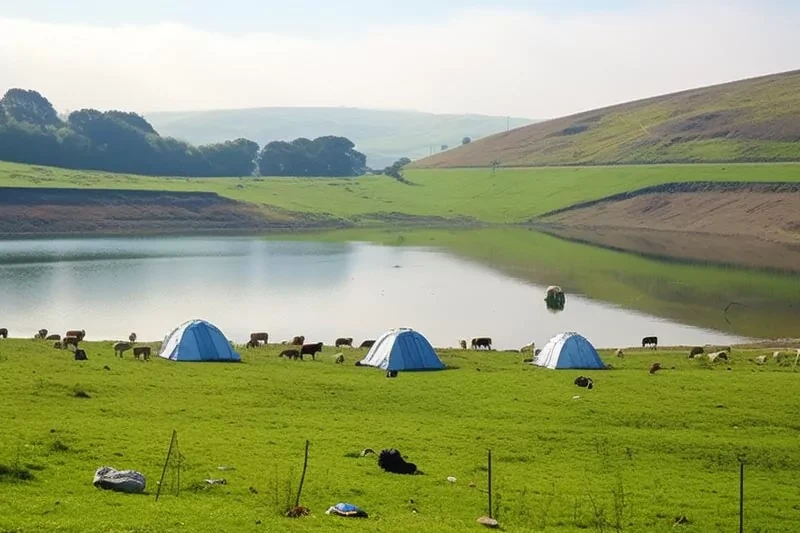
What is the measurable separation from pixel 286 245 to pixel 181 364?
78926 millimetres

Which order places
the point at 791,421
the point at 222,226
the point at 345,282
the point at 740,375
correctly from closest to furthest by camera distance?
1. the point at 791,421
2. the point at 740,375
3. the point at 345,282
4. the point at 222,226

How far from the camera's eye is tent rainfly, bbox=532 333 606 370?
122ft

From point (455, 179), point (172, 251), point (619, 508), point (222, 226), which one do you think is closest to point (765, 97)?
point (455, 179)

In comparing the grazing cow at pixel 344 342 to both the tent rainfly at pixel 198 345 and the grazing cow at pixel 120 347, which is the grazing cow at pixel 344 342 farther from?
the grazing cow at pixel 120 347

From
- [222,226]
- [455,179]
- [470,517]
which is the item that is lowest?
[470,517]

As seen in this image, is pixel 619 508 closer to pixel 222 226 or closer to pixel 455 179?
pixel 222 226

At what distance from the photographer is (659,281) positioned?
272ft

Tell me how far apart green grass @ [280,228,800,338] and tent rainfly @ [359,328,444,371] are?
27.3 m

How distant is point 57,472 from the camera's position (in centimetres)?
1775

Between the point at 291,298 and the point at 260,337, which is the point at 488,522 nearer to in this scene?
the point at 260,337

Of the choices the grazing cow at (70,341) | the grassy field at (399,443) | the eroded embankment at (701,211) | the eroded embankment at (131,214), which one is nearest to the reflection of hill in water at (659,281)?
the eroded embankment at (701,211)

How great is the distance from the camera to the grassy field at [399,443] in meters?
16.8

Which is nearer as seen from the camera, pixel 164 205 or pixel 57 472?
pixel 57 472

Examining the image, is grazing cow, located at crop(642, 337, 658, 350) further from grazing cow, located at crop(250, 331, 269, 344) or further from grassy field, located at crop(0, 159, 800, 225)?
grassy field, located at crop(0, 159, 800, 225)
